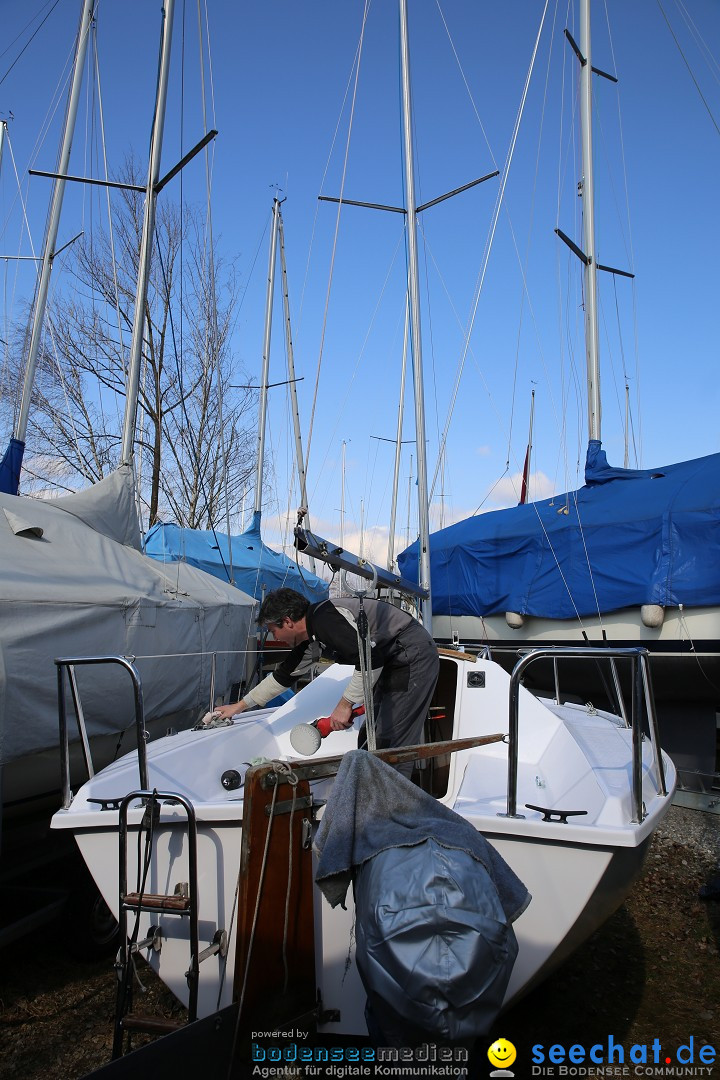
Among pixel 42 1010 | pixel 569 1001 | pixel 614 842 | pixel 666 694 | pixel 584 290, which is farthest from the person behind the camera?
pixel 584 290

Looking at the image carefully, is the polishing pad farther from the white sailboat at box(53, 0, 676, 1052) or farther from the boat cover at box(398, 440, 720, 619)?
the boat cover at box(398, 440, 720, 619)

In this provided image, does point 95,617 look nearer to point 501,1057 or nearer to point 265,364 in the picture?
point 501,1057

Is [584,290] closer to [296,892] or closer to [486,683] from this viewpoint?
[486,683]

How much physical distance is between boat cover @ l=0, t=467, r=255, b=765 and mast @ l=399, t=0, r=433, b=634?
7.52ft

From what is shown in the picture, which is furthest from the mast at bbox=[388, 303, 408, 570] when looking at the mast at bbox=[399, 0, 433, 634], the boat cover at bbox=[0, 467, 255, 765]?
the boat cover at bbox=[0, 467, 255, 765]

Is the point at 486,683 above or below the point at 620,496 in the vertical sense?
below

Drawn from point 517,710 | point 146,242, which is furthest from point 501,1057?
point 146,242

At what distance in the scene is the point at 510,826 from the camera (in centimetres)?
266

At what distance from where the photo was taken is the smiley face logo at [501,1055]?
281 cm

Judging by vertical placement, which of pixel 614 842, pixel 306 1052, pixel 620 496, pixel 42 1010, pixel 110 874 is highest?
pixel 620 496

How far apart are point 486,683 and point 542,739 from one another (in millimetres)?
494

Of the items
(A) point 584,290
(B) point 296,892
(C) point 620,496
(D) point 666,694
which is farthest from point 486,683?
(A) point 584,290

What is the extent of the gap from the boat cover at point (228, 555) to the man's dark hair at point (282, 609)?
258 inches

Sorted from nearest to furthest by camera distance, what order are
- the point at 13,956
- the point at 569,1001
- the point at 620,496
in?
the point at 569,1001 → the point at 13,956 → the point at 620,496
